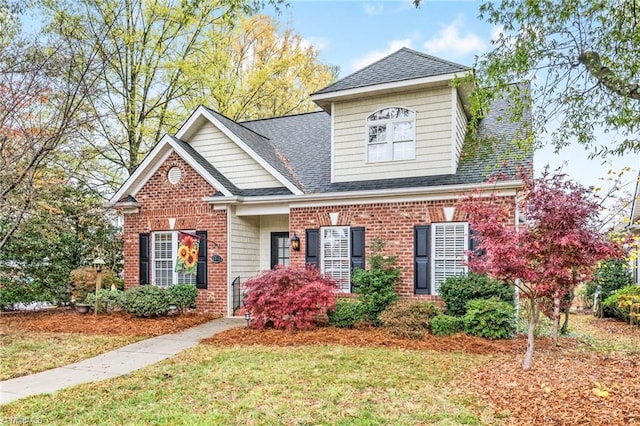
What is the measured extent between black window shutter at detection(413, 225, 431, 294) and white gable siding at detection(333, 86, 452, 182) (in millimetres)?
1483

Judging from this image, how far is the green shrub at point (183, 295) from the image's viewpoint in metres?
11.0

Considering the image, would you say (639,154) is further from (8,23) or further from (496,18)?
(8,23)

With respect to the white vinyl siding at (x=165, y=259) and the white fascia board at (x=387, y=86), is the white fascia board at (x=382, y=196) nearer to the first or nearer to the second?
the white vinyl siding at (x=165, y=259)

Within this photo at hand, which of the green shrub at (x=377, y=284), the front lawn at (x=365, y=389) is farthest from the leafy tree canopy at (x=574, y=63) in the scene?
the green shrub at (x=377, y=284)

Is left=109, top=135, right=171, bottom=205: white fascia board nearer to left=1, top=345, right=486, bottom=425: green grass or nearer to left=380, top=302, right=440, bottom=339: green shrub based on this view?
left=1, top=345, right=486, bottom=425: green grass

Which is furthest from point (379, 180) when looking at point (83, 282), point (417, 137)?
point (83, 282)

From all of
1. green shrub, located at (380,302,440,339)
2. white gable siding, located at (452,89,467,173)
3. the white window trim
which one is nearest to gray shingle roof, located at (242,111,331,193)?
the white window trim

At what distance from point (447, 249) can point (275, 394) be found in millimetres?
5760

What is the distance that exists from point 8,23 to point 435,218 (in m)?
9.75

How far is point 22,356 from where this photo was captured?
7352 mm

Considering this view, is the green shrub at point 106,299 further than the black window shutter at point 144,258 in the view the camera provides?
No

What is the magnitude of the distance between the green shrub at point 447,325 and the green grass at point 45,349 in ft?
19.8

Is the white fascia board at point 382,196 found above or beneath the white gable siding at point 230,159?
beneath

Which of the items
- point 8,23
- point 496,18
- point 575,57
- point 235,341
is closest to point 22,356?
point 235,341
